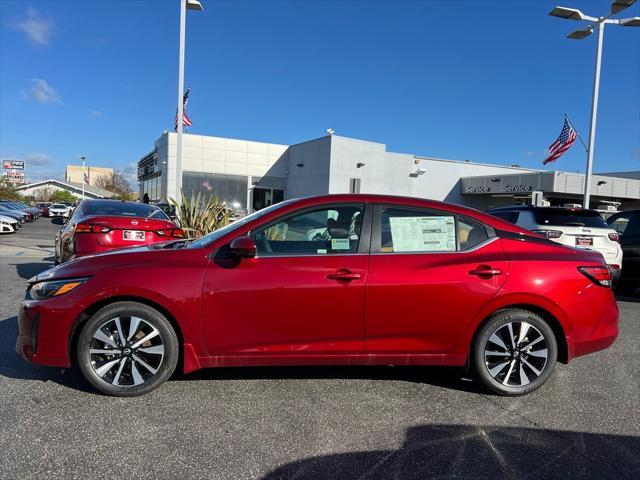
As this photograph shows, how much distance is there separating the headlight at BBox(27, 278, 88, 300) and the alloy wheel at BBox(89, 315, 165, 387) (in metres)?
0.37

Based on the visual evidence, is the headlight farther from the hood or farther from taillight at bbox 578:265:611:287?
taillight at bbox 578:265:611:287

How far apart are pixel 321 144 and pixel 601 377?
27.1 meters

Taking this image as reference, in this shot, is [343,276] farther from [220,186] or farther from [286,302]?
[220,186]

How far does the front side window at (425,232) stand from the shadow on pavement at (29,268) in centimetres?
763

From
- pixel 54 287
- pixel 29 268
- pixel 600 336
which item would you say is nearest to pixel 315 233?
pixel 54 287

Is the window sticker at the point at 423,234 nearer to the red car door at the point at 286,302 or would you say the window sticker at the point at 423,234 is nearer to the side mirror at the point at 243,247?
the red car door at the point at 286,302

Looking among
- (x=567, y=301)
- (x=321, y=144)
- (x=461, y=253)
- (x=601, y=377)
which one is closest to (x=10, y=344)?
(x=461, y=253)

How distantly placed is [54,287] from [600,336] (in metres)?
4.40

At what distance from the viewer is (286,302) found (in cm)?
355

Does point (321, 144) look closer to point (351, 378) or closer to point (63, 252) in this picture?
point (63, 252)

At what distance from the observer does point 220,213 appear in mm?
11789

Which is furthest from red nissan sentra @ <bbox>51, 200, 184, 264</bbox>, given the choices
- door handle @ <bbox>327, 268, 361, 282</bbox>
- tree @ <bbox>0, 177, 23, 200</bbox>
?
tree @ <bbox>0, 177, 23, 200</bbox>

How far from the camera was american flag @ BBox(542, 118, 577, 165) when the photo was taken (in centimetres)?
1956

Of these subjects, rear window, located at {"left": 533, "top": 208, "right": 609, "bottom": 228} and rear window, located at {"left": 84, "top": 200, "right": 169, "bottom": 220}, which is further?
rear window, located at {"left": 533, "top": 208, "right": 609, "bottom": 228}
